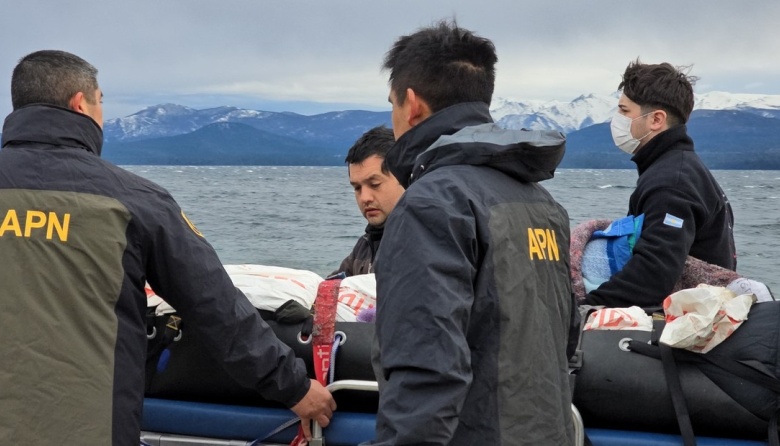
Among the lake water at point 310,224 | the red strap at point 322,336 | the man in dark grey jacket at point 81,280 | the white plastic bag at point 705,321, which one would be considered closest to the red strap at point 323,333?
the red strap at point 322,336

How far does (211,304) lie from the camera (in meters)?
2.58

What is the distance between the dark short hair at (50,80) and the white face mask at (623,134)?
2246 millimetres

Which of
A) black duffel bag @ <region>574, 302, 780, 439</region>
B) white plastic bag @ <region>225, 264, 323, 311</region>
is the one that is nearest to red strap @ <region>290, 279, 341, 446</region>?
white plastic bag @ <region>225, 264, 323, 311</region>

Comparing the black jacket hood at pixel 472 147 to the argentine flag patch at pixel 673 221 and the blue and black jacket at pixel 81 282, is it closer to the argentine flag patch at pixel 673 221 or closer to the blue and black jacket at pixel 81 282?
A: the blue and black jacket at pixel 81 282

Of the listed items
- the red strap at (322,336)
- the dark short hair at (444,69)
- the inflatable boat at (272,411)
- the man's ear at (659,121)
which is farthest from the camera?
the man's ear at (659,121)

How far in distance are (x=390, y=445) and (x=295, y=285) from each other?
1.47 metres

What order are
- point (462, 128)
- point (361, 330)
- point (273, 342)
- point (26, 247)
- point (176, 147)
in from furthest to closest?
point (176, 147)
point (361, 330)
point (273, 342)
point (26, 247)
point (462, 128)

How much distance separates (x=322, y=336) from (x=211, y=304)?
0.48 metres

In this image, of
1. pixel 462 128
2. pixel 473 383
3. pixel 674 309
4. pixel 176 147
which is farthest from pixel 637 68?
pixel 176 147

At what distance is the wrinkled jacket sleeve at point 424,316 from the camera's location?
1774mm

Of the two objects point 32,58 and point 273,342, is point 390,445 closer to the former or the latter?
point 273,342

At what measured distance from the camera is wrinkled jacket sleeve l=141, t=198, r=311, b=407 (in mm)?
2521

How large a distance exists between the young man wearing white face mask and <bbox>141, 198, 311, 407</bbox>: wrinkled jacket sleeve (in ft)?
4.43

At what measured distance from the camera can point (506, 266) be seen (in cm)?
199
